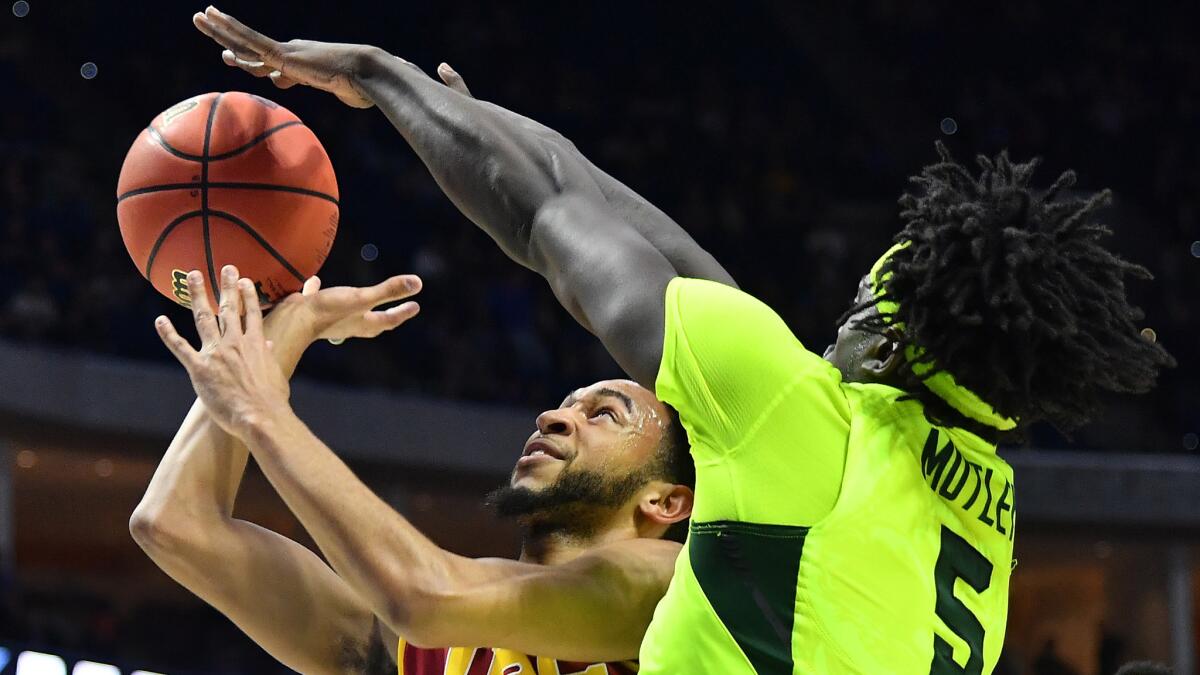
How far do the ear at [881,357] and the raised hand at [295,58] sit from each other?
3.53ft

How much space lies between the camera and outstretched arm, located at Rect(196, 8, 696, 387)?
6.81 ft

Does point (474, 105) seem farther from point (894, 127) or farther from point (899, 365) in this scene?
point (894, 127)

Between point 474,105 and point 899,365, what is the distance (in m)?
0.88

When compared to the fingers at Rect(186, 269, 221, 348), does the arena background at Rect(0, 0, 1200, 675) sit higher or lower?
higher

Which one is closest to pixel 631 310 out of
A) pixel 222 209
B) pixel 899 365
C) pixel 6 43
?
pixel 899 365

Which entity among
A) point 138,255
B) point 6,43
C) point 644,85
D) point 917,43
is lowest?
point 138,255

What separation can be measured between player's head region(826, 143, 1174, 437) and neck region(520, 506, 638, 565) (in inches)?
36.3

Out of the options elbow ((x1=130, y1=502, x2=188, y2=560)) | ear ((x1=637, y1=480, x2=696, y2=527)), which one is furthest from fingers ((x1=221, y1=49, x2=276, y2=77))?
ear ((x1=637, y1=480, x2=696, y2=527))

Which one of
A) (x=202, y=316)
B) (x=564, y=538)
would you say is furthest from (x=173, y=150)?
(x=564, y=538)

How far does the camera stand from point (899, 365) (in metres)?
2.05

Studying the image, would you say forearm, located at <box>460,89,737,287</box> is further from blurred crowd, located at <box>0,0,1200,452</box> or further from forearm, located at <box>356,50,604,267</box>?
blurred crowd, located at <box>0,0,1200,452</box>

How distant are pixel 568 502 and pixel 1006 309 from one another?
3.69ft

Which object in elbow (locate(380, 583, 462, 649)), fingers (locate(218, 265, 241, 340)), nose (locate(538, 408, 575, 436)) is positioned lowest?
elbow (locate(380, 583, 462, 649))

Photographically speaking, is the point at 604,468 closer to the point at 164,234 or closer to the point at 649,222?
the point at 649,222
